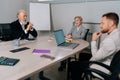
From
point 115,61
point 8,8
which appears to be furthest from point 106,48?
point 8,8

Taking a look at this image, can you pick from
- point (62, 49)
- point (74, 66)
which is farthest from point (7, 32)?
point (74, 66)

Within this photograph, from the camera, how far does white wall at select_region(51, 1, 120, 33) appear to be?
4.52m

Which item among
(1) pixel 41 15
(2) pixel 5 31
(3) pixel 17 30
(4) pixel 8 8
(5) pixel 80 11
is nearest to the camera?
(3) pixel 17 30

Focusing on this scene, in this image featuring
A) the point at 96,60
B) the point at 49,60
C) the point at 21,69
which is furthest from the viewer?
the point at 96,60

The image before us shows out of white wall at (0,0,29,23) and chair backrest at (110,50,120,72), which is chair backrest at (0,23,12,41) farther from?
chair backrest at (110,50,120,72)

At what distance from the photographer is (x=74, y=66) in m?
2.35

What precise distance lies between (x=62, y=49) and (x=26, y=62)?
2.58ft

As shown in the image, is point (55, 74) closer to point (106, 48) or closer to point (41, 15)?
point (106, 48)

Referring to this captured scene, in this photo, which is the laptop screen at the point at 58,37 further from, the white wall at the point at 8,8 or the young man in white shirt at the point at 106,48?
the white wall at the point at 8,8

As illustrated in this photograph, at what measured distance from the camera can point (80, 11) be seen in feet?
16.5

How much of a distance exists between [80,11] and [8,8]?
212cm

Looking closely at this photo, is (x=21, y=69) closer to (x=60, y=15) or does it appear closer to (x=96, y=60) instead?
(x=96, y=60)

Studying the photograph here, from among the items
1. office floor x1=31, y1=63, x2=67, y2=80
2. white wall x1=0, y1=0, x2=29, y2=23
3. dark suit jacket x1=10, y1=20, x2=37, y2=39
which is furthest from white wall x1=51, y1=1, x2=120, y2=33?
dark suit jacket x1=10, y1=20, x2=37, y2=39

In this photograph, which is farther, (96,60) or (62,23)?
(62,23)
